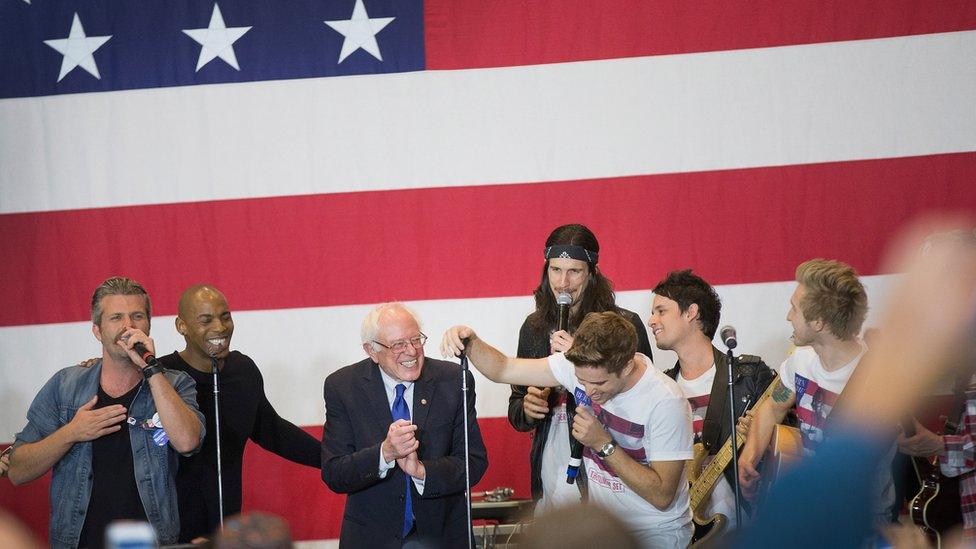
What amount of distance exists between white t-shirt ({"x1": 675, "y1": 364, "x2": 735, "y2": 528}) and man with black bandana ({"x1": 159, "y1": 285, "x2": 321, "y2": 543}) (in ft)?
4.69

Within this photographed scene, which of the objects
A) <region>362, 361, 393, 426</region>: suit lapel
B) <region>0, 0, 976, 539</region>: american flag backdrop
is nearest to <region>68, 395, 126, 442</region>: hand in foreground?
<region>362, 361, 393, 426</region>: suit lapel

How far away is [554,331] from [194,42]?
7.21 feet

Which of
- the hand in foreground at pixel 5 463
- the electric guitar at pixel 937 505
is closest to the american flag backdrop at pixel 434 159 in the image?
the electric guitar at pixel 937 505

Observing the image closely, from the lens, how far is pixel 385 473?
3158mm

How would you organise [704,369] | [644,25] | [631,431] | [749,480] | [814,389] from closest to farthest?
[631,431]
[814,389]
[749,480]
[704,369]
[644,25]

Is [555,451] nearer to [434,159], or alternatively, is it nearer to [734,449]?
[734,449]

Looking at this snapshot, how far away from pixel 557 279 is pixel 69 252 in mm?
2308

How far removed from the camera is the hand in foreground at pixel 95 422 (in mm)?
3180

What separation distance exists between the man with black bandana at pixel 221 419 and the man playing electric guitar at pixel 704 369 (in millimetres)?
1423

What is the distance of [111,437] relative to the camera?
3.27 meters

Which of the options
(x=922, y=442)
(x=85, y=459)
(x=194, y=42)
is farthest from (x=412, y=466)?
(x=194, y=42)

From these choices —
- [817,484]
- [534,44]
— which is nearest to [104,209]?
[534,44]

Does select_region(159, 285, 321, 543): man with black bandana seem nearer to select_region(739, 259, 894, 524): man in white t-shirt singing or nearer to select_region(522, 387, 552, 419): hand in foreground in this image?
select_region(522, 387, 552, 419): hand in foreground

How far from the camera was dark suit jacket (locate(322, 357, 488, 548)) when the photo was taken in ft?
10.3
